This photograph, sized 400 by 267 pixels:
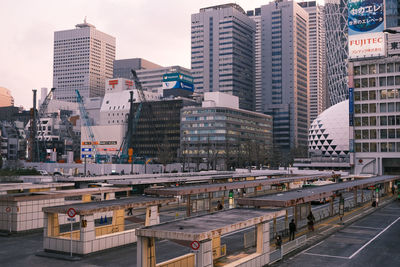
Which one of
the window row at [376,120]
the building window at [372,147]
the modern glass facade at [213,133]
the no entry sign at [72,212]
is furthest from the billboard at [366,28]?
the no entry sign at [72,212]

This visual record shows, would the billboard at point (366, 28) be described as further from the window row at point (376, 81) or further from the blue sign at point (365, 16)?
the window row at point (376, 81)

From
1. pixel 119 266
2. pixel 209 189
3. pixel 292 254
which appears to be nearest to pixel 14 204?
pixel 119 266

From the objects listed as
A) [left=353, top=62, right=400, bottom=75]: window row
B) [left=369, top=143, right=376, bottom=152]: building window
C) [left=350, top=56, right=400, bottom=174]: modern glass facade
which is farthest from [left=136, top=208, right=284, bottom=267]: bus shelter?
[left=353, top=62, right=400, bottom=75]: window row

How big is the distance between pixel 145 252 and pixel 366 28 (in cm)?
11157

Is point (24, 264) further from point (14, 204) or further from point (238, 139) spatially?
point (238, 139)

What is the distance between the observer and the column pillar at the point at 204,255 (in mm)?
19562

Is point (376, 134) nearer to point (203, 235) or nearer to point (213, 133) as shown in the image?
point (213, 133)

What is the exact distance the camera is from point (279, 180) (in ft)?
192

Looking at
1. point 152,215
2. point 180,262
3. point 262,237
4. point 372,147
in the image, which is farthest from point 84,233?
point 372,147

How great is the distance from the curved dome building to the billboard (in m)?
41.9

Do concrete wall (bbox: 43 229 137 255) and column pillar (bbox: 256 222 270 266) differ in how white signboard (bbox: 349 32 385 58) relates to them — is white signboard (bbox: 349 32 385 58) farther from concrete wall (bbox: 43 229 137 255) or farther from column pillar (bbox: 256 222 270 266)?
concrete wall (bbox: 43 229 137 255)

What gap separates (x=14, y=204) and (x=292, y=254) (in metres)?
23.4

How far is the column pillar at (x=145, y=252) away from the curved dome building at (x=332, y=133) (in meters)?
139

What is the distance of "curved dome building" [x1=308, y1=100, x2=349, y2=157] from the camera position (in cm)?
15138
